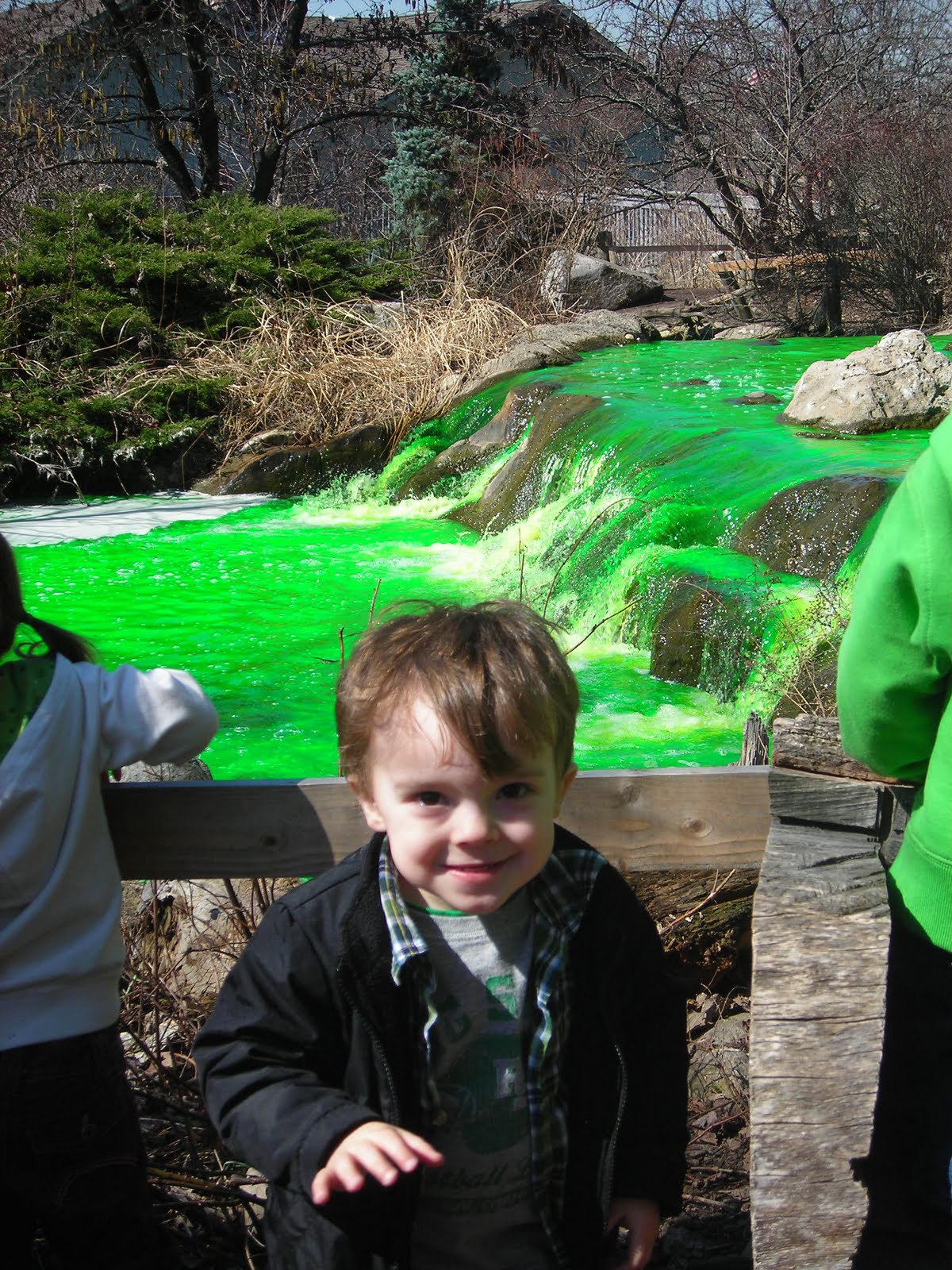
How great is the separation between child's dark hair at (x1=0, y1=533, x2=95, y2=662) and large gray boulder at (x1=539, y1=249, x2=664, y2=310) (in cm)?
1439

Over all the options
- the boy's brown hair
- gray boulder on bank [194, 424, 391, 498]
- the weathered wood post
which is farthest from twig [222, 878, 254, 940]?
gray boulder on bank [194, 424, 391, 498]

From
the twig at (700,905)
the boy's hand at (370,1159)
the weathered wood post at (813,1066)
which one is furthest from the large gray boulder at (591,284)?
the boy's hand at (370,1159)

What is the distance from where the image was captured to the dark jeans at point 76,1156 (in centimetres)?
197

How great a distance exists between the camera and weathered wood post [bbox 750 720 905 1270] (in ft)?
4.99

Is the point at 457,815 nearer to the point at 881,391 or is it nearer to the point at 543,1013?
the point at 543,1013

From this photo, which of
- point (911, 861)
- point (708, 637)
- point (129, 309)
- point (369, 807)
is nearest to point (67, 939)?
point (369, 807)

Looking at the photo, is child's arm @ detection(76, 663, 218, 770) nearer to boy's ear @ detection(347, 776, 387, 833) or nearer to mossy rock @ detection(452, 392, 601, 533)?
boy's ear @ detection(347, 776, 387, 833)

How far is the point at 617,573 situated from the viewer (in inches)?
294

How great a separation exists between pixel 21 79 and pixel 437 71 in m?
6.43

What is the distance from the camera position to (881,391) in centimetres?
935

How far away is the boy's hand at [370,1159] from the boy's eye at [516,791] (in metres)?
0.44

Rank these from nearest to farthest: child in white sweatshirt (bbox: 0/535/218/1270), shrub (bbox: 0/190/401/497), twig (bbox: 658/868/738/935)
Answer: child in white sweatshirt (bbox: 0/535/218/1270) → twig (bbox: 658/868/738/935) → shrub (bbox: 0/190/401/497)

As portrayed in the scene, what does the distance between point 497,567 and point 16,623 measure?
6.77 m

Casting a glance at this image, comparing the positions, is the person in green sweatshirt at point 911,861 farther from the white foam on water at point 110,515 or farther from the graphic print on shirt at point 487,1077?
the white foam on water at point 110,515
